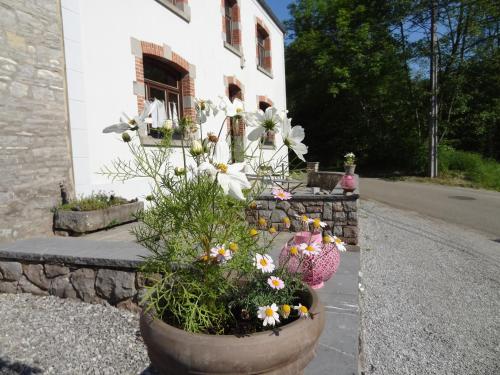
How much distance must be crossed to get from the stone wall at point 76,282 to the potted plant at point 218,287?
4.31ft

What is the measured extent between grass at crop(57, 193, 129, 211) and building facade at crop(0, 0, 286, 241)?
0.13 metres

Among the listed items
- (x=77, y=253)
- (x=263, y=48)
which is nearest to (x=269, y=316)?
(x=77, y=253)

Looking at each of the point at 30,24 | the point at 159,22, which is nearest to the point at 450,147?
the point at 159,22

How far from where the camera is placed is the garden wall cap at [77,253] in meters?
2.73

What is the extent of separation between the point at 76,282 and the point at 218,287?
199cm

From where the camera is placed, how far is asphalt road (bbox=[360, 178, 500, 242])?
25.7ft

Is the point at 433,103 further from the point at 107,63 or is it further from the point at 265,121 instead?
the point at 265,121

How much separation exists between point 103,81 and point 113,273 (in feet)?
11.0

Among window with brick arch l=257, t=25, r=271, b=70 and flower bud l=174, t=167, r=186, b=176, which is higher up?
window with brick arch l=257, t=25, r=271, b=70

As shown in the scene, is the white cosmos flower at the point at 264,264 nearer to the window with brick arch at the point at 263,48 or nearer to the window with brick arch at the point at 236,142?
the window with brick arch at the point at 236,142

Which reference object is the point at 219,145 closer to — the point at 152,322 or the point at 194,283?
the point at 194,283

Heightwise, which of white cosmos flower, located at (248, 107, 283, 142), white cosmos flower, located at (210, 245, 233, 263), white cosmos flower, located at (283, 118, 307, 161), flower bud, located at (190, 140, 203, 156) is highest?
white cosmos flower, located at (248, 107, 283, 142)

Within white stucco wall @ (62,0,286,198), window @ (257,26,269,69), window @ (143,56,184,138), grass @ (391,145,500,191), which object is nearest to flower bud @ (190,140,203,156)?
white stucco wall @ (62,0,286,198)

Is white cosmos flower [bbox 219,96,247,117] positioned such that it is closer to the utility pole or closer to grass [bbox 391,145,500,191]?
grass [bbox 391,145,500,191]
